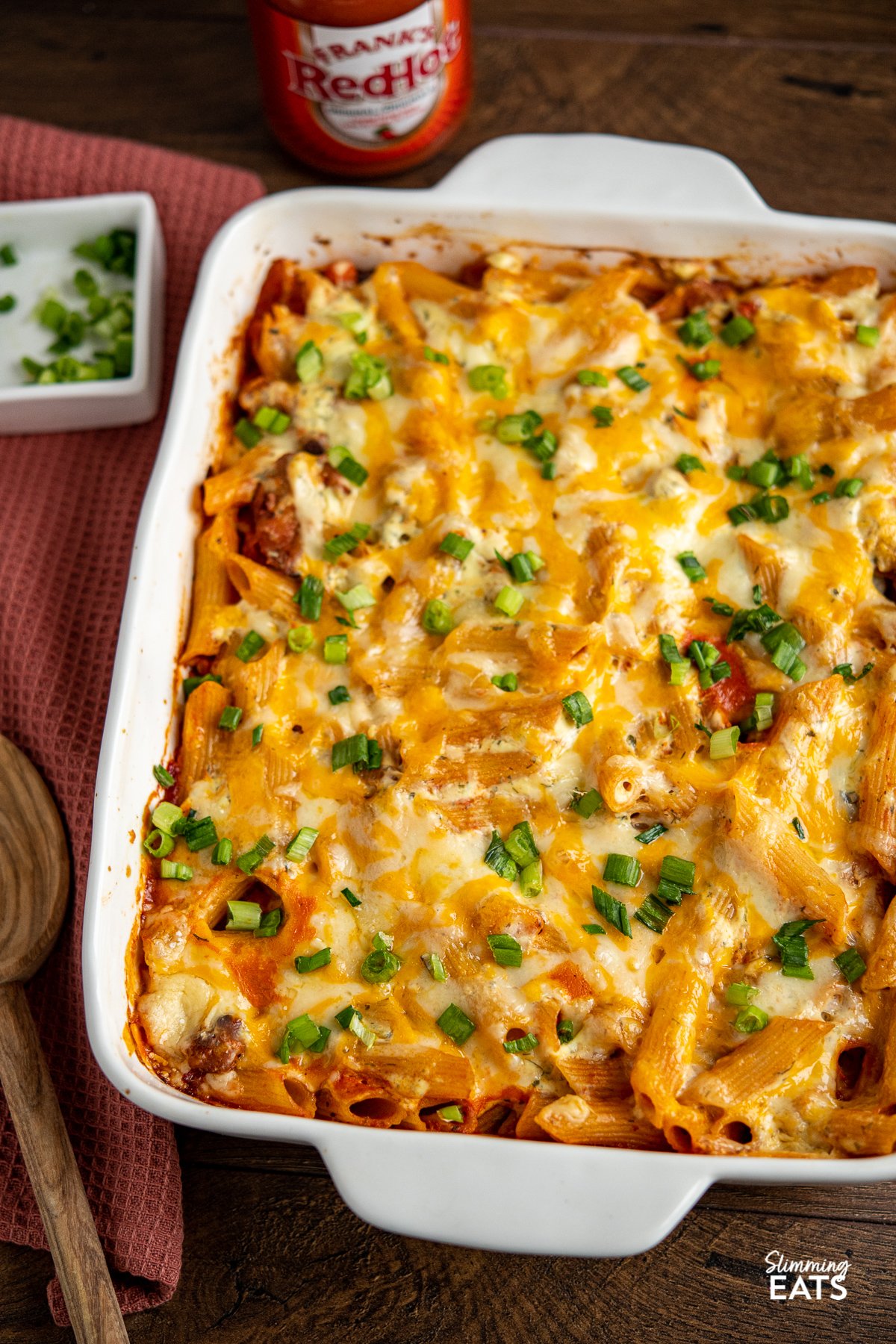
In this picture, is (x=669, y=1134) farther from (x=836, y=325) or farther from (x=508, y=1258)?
(x=836, y=325)

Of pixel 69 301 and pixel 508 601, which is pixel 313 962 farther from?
pixel 69 301

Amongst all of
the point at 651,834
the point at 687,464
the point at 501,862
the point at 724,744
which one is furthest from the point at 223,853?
the point at 687,464

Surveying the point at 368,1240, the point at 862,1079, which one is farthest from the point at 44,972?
the point at 862,1079

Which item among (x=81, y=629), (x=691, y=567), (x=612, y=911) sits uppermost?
(x=691, y=567)

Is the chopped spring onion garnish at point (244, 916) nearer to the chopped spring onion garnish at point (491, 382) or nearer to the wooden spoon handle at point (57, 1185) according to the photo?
the wooden spoon handle at point (57, 1185)

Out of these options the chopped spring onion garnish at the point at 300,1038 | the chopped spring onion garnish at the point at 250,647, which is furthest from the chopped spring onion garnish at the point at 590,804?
the chopped spring onion garnish at the point at 250,647
